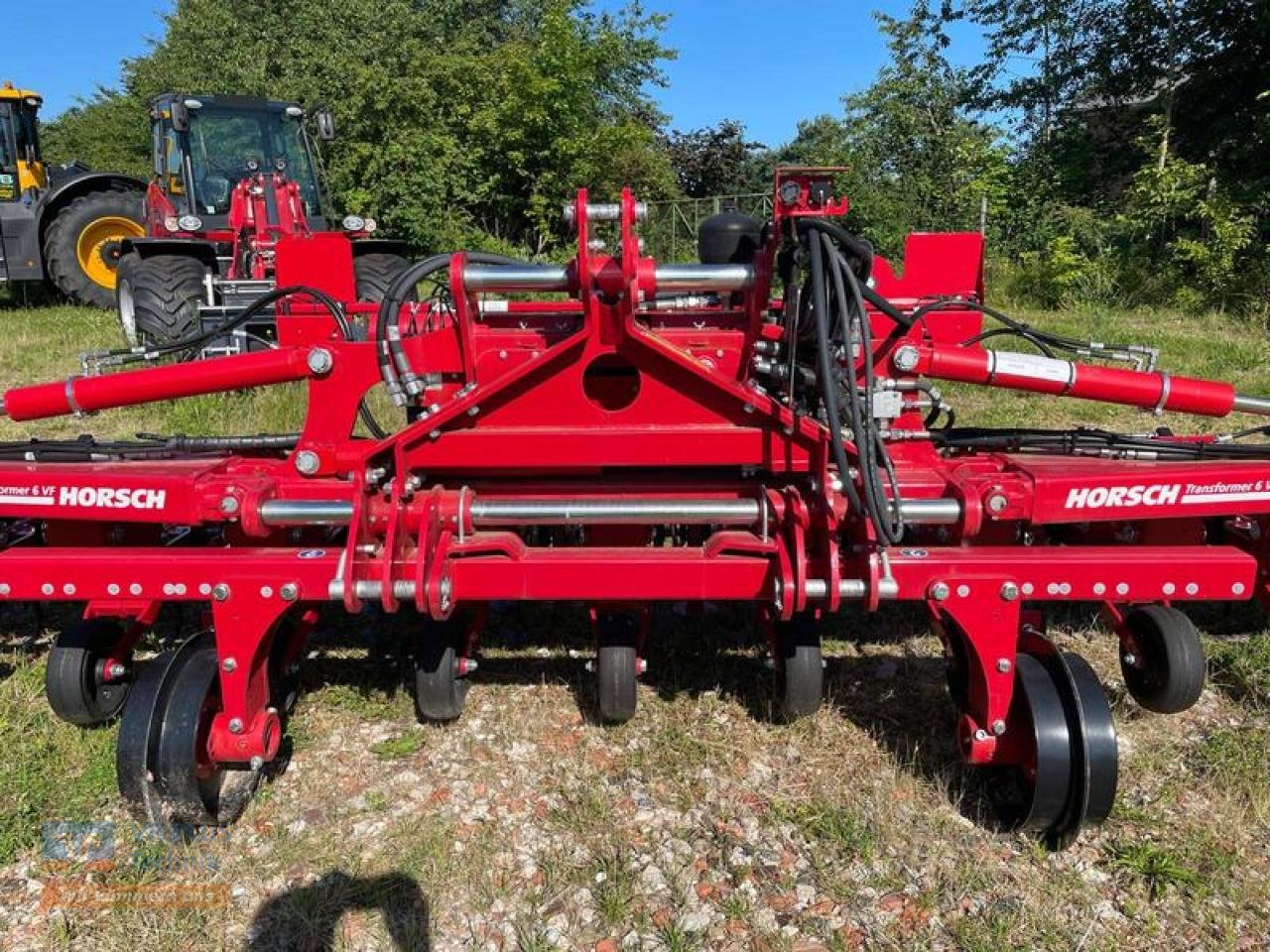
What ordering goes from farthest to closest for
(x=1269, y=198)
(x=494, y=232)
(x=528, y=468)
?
(x=494, y=232)
(x=1269, y=198)
(x=528, y=468)

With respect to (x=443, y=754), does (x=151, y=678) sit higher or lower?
higher

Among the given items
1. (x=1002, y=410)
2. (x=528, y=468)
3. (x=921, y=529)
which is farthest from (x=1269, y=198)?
(x=528, y=468)

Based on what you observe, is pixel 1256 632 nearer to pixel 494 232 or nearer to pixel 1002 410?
pixel 1002 410

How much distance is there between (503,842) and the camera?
2.85 meters

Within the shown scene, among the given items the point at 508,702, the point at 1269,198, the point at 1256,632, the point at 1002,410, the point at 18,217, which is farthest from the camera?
the point at 18,217

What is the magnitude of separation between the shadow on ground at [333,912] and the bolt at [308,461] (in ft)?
4.39

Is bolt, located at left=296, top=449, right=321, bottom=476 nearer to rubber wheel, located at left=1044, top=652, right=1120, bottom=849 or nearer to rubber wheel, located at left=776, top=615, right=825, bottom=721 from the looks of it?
rubber wheel, located at left=776, top=615, right=825, bottom=721

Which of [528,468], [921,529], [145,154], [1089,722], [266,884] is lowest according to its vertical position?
[266,884]

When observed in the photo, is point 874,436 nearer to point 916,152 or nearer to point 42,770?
point 42,770

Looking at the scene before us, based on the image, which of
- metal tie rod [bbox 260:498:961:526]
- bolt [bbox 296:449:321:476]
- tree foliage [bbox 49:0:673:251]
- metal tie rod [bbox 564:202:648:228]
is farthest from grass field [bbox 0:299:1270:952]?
tree foliage [bbox 49:0:673:251]

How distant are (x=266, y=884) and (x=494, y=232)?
18.3 m

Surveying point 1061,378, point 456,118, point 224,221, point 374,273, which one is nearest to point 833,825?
point 1061,378

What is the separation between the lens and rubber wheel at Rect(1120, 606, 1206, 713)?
315 centimetres

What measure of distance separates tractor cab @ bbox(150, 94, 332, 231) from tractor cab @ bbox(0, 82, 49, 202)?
4478 millimetres
